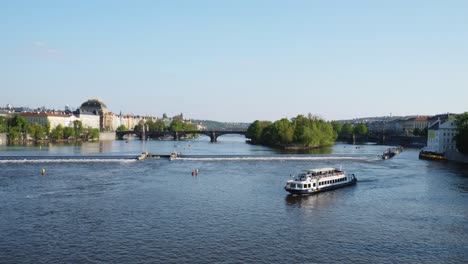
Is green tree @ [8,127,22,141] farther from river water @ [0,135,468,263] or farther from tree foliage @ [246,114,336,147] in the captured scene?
river water @ [0,135,468,263]

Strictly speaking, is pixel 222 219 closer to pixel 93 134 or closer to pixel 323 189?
pixel 323 189

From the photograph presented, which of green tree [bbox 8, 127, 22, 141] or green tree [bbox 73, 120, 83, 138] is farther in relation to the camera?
green tree [bbox 73, 120, 83, 138]

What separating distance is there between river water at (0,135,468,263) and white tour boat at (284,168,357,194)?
923 mm

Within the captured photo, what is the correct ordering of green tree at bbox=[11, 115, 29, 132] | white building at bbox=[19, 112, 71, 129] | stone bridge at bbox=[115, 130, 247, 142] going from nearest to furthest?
green tree at bbox=[11, 115, 29, 132]
stone bridge at bbox=[115, 130, 247, 142]
white building at bbox=[19, 112, 71, 129]

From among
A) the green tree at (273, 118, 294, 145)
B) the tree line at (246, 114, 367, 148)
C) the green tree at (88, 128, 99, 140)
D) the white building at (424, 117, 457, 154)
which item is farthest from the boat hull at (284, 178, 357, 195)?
the green tree at (88, 128, 99, 140)

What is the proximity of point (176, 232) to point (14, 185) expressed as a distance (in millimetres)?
24465

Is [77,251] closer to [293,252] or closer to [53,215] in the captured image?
[53,215]

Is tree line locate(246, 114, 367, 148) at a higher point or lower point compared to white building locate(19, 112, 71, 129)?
lower

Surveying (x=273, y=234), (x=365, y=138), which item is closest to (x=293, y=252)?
(x=273, y=234)

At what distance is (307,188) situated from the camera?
47688 millimetres

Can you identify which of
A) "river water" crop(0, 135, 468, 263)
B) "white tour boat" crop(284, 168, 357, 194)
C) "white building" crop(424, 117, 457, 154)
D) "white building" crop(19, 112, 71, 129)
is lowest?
"river water" crop(0, 135, 468, 263)

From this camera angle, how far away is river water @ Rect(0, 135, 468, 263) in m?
27.3

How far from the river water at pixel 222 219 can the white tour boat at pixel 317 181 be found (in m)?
0.92

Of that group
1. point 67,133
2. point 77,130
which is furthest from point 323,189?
point 77,130
